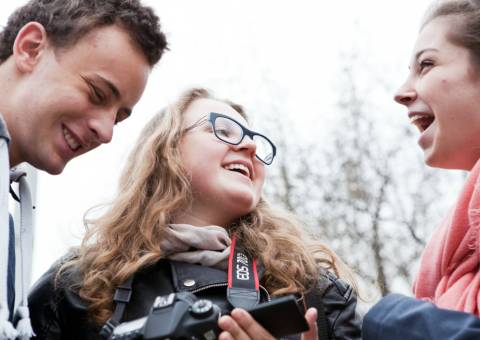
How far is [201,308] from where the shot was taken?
172cm

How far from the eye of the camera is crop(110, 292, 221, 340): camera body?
5.51 ft

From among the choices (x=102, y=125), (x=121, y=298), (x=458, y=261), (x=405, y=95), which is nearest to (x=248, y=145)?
(x=102, y=125)

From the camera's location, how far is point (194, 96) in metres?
3.30

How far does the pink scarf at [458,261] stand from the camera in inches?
73.6

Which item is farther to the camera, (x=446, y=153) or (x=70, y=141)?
(x=70, y=141)

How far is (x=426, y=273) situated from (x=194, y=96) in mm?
1605

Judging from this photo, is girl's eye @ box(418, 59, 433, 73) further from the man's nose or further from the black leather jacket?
the man's nose

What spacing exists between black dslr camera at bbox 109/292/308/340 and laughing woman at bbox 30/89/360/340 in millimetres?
538

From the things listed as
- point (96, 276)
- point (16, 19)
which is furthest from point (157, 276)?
point (16, 19)

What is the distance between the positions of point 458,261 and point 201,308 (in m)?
0.85

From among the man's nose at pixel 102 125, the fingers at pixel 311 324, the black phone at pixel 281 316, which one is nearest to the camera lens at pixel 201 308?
the black phone at pixel 281 316

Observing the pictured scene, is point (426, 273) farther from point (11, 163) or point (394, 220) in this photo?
point (394, 220)

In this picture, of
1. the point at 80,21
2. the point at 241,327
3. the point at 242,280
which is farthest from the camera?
the point at 80,21

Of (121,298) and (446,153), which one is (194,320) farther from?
(446,153)
